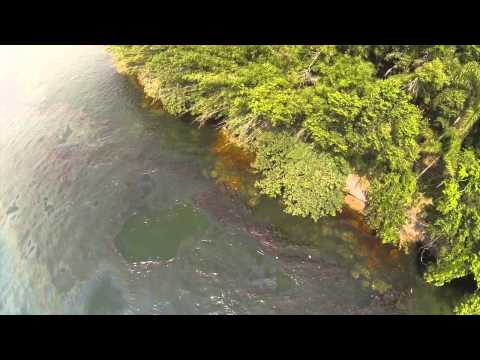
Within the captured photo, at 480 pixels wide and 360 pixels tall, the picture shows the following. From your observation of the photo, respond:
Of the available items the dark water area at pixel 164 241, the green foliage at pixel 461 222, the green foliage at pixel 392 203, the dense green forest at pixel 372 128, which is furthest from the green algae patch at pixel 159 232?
the green foliage at pixel 461 222

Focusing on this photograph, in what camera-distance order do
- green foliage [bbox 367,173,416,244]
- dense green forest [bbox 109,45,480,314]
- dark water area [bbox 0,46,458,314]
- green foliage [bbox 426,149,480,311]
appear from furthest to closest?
dark water area [bbox 0,46,458,314] < green foliage [bbox 367,173,416,244] < dense green forest [bbox 109,45,480,314] < green foliage [bbox 426,149,480,311]

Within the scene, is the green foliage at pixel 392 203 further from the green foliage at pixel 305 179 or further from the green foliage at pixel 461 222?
the green foliage at pixel 305 179

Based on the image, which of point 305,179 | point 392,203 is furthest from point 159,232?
point 392,203

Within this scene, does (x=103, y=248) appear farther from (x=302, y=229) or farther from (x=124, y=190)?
(x=302, y=229)

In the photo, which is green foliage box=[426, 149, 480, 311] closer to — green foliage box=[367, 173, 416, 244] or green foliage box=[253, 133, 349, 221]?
green foliage box=[367, 173, 416, 244]

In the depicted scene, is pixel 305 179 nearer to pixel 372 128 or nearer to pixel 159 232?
pixel 372 128

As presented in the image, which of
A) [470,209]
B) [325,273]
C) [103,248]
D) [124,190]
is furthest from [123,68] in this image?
[470,209]

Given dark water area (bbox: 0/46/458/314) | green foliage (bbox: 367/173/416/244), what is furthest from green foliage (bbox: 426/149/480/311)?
dark water area (bbox: 0/46/458/314)
